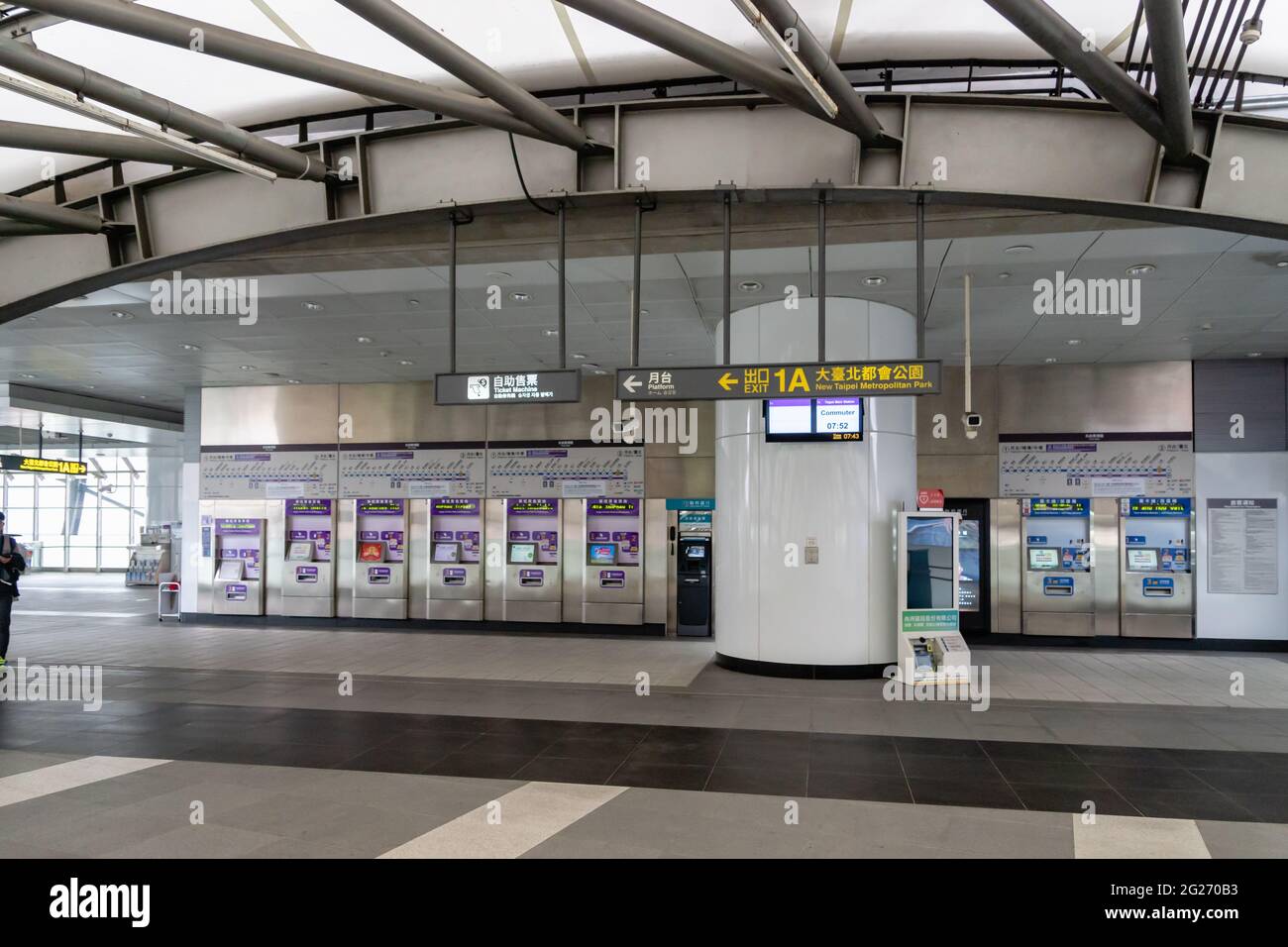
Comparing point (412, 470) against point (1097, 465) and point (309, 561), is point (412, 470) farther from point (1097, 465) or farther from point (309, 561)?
point (1097, 465)

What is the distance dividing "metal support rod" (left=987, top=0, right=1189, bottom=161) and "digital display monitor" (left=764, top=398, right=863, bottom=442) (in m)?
3.94

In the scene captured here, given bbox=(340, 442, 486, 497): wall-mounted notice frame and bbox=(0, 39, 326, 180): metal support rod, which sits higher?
bbox=(0, 39, 326, 180): metal support rod

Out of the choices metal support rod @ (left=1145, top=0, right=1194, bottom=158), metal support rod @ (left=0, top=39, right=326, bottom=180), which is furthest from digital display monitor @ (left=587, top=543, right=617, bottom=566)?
metal support rod @ (left=1145, top=0, right=1194, bottom=158)

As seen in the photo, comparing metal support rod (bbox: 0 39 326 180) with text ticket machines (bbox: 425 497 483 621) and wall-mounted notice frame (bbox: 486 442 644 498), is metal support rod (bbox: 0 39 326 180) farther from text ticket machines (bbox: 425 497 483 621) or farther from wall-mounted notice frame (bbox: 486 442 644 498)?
text ticket machines (bbox: 425 497 483 621)

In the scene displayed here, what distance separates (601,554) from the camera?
14000 mm

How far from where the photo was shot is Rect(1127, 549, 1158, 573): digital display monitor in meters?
12.3

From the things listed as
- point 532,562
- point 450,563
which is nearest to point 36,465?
point 450,563

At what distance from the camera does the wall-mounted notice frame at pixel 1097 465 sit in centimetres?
1222

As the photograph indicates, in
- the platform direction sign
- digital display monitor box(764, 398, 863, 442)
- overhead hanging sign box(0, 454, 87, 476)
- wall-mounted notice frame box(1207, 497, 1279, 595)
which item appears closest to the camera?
the platform direction sign

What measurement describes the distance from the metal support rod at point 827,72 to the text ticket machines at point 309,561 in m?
12.0

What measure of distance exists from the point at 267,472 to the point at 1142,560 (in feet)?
48.3

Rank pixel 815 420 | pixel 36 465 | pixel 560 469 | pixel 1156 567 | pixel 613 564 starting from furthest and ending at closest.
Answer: pixel 36 465, pixel 560 469, pixel 613 564, pixel 1156 567, pixel 815 420

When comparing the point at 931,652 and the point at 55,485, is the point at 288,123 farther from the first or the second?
the point at 55,485
